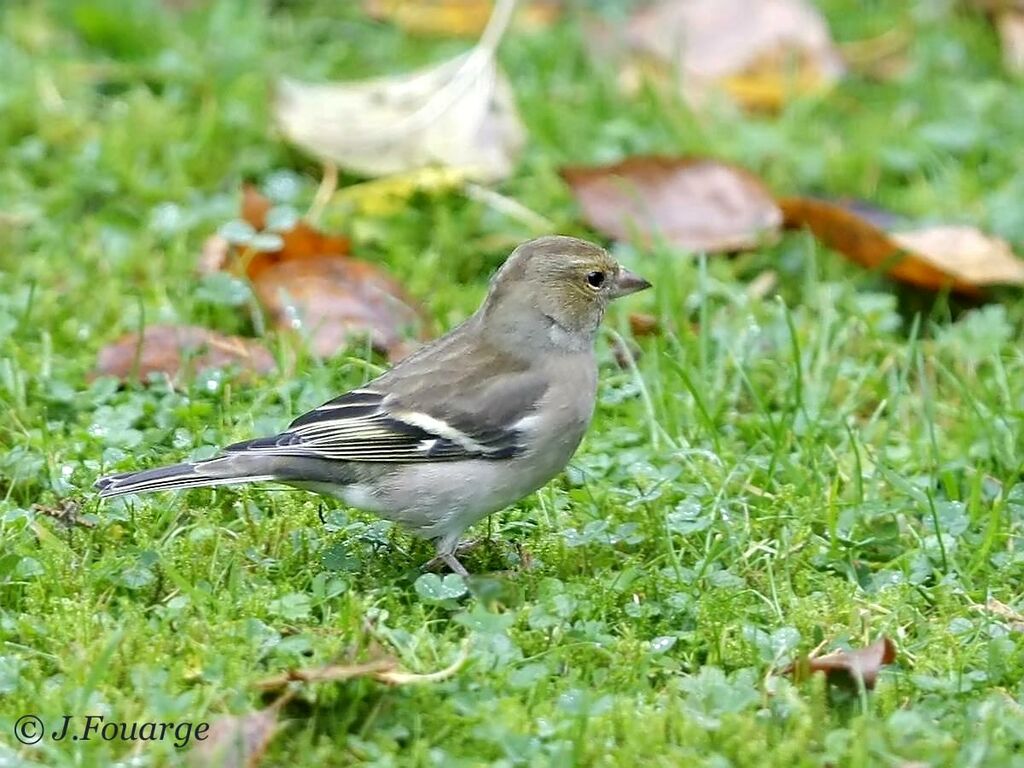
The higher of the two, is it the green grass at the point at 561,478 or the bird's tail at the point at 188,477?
the bird's tail at the point at 188,477

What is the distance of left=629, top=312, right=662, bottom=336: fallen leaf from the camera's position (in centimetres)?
599

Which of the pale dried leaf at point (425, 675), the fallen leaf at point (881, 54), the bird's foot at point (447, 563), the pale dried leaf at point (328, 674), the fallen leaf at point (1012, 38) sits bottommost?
the bird's foot at point (447, 563)

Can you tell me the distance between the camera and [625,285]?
205 inches

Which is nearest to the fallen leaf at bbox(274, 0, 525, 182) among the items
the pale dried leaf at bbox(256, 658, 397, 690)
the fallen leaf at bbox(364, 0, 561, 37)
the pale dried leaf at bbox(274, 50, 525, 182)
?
the pale dried leaf at bbox(274, 50, 525, 182)

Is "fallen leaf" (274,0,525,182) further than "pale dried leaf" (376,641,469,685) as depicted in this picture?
Yes

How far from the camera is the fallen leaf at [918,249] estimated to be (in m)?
6.32

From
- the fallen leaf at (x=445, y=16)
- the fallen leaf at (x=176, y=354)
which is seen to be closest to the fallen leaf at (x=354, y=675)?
the fallen leaf at (x=176, y=354)

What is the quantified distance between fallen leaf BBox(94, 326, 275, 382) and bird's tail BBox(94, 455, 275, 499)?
1.08 meters

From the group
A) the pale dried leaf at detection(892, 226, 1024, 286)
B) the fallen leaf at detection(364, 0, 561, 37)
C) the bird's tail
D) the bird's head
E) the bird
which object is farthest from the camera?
the fallen leaf at detection(364, 0, 561, 37)

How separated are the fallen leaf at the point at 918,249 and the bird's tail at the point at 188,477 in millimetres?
2868

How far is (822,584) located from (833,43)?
449cm

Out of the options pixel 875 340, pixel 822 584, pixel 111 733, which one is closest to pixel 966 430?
pixel 875 340

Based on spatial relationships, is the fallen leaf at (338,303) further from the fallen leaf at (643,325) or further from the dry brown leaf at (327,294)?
the fallen leaf at (643,325)

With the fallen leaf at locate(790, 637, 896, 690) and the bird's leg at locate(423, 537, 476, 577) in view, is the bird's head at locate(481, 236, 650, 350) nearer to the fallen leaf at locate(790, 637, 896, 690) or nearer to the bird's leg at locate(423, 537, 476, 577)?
the bird's leg at locate(423, 537, 476, 577)
